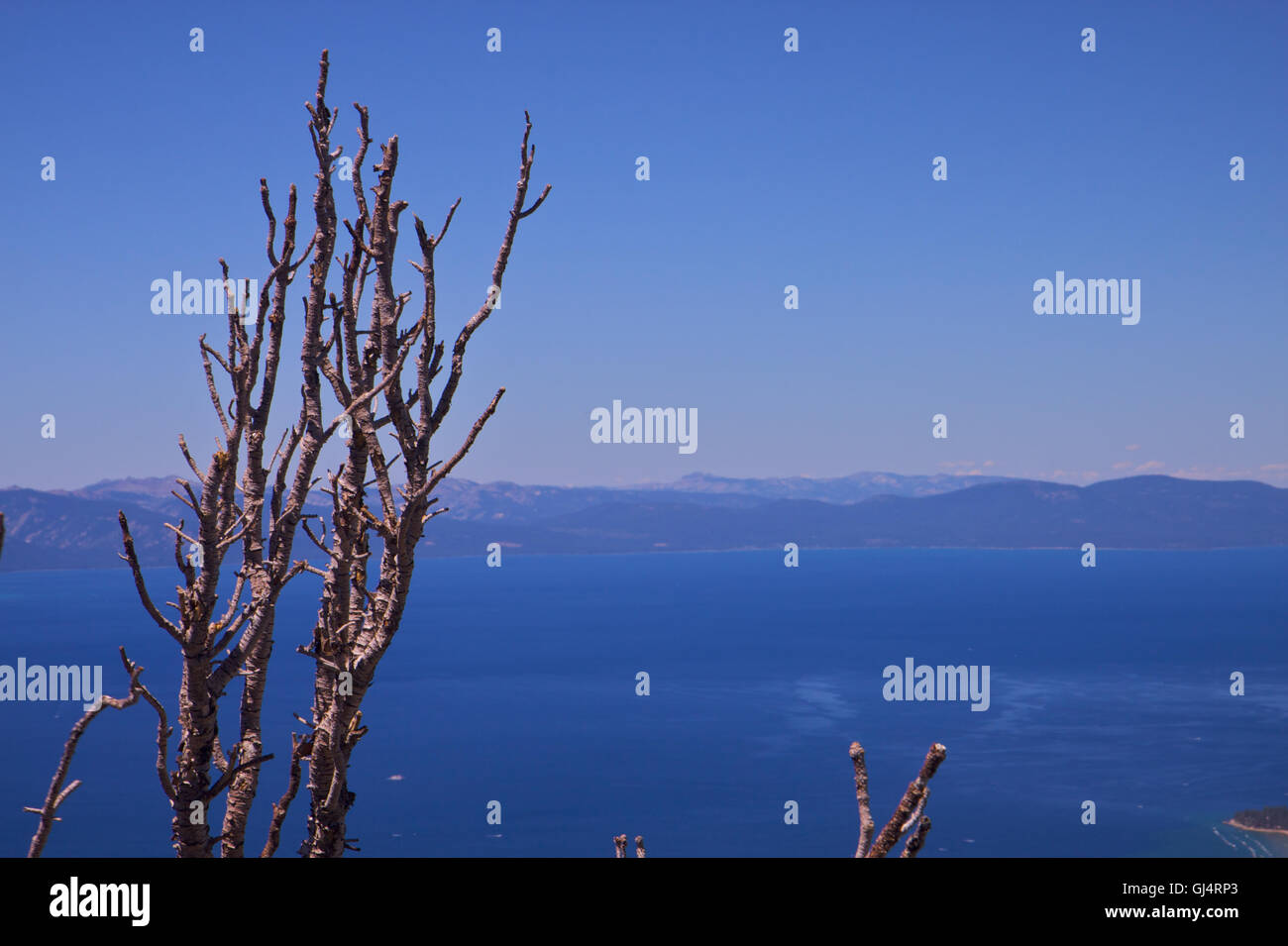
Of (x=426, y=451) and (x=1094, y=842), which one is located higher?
(x=426, y=451)

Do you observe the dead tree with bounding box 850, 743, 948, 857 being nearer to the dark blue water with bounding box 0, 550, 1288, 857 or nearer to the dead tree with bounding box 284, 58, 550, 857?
the dead tree with bounding box 284, 58, 550, 857

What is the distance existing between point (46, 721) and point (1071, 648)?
170173 millimetres

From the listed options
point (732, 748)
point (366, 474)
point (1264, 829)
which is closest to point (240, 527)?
point (366, 474)

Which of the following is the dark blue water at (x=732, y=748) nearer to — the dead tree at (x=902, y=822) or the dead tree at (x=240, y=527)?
the dead tree at (x=240, y=527)

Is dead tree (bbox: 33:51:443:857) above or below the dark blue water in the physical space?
above

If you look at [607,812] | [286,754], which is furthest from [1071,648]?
[286,754]

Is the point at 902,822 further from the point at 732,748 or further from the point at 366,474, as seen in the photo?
the point at 732,748

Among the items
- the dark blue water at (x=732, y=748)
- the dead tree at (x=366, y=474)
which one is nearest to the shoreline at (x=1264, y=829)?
the dark blue water at (x=732, y=748)

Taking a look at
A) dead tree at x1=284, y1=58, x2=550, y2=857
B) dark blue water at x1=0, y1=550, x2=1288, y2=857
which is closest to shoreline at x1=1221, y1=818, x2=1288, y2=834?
dark blue water at x1=0, y1=550, x2=1288, y2=857

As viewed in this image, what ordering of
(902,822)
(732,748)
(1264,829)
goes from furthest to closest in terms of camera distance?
(732,748) → (1264,829) → (902,822)

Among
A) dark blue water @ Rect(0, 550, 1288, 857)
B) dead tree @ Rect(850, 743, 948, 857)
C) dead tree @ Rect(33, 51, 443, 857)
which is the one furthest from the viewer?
dark blue water @ Rect(0, 550, 1288, 857)
